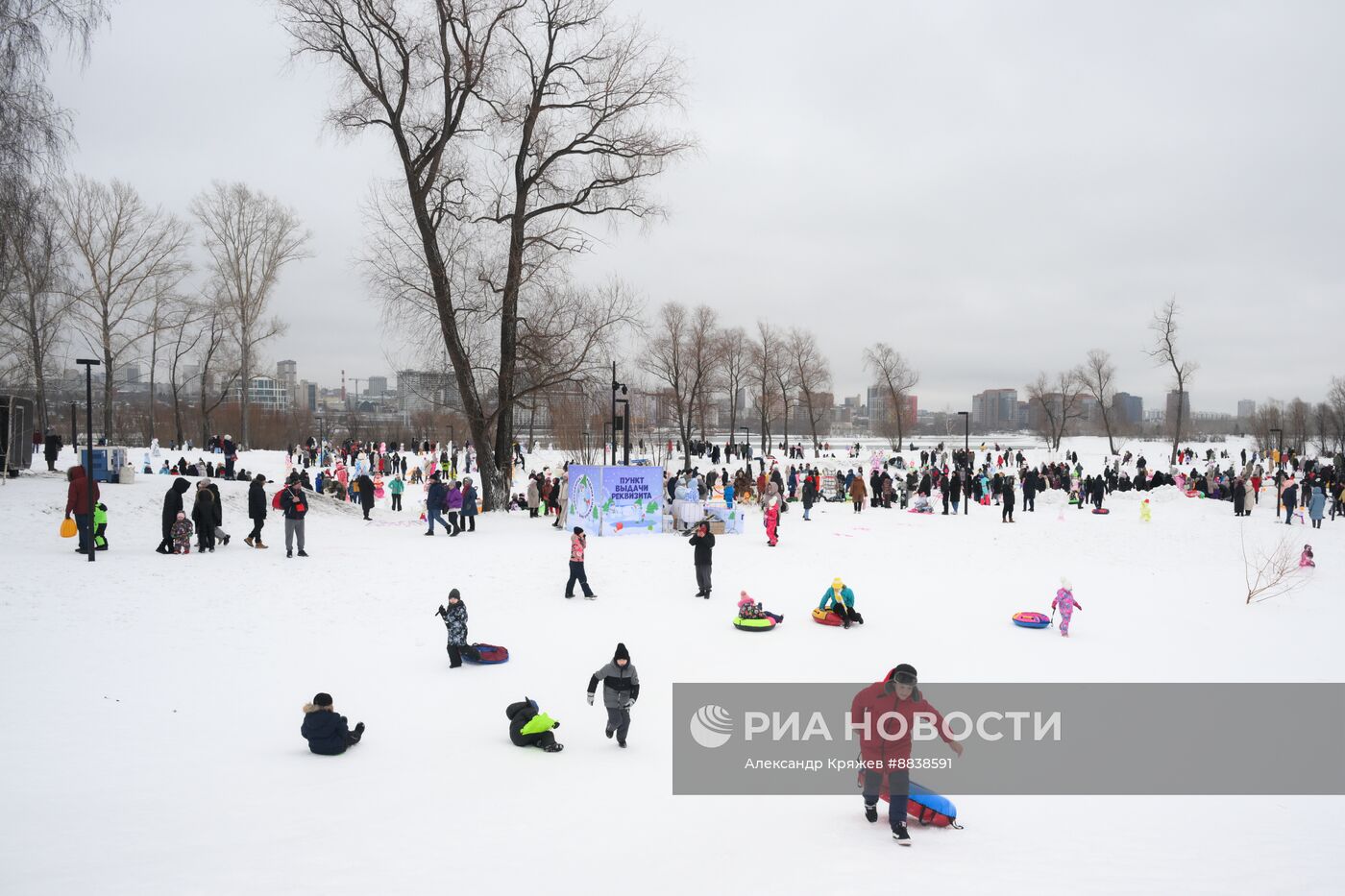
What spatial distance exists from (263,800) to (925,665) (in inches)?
309

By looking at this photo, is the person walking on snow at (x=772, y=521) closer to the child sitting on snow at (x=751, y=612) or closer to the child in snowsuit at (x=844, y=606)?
the child in snowsuit at (x=844, y=606)

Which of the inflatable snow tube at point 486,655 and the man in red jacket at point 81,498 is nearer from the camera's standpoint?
the inflatable snow tube at point 486,655

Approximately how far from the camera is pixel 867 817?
5973 mm

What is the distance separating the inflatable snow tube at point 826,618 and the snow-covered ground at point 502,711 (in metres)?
0.33

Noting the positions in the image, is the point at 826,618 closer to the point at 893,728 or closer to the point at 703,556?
the point at 703,556

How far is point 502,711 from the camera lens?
322 inches

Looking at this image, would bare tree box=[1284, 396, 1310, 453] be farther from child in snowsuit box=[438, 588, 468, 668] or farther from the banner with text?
child in snowsuit box=[438, 588, 468, 668]

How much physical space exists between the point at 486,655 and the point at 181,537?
8.47 metres

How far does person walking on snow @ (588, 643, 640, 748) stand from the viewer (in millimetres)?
7305

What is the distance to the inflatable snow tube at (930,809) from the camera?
19.5 feet

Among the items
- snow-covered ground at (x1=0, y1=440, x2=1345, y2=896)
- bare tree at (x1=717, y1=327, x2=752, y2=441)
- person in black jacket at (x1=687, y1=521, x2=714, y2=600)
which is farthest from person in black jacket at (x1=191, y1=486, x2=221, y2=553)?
bare tree at (x1=717, y1=327, x2=752, y2=441)

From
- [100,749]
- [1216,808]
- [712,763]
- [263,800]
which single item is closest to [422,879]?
[263,800]

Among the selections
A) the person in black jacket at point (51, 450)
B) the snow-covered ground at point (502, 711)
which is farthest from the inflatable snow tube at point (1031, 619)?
the person in black jacket at point (51, 450)

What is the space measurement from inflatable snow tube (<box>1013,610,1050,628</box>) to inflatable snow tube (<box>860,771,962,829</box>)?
7.27 m
